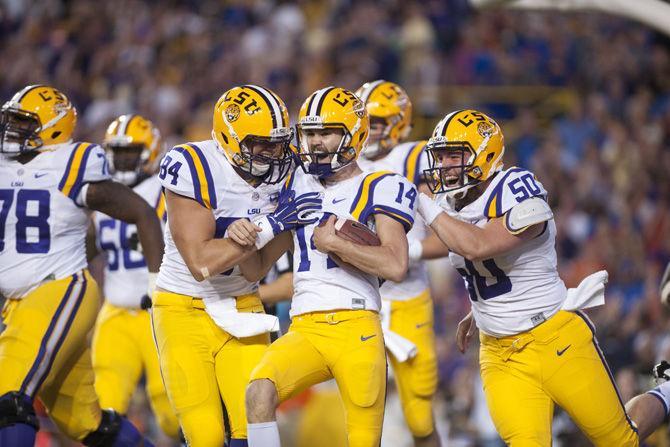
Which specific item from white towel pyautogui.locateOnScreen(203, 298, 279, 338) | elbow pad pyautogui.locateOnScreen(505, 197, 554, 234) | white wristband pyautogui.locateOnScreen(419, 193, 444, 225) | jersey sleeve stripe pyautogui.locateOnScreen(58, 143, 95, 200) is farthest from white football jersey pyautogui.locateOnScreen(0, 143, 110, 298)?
elbow pad pyautogui.locateOnScreen(505, 197, 554, 234)

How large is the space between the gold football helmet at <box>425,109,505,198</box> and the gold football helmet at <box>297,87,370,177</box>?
408 millimetres

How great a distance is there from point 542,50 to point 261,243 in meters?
9.24

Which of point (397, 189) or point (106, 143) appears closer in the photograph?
point (397, 189)

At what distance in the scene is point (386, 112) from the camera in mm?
6984

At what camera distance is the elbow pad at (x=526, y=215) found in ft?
16.8

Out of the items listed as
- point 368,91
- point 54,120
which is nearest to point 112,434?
point 54,120

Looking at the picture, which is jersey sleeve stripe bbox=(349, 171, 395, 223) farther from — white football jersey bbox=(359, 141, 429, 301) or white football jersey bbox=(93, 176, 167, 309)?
white football jersey bbox=(93, 176, 167, 309)

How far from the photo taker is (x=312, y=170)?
531 cm

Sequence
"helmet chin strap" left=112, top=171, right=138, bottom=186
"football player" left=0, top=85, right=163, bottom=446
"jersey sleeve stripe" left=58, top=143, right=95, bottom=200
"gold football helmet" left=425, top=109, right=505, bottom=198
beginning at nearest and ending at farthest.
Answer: "gold football helmet" left=425, top=109, right=505, bottom=198 < "football player" left=0, top=85, right=163, bottom=446 < "jersey sleeve stripe" left=58, top=143, right=95, bottom=200 < "helmet chin strap" left=112, top=171, right=138, bottom=186

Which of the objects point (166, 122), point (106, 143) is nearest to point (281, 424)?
point (106, 143)

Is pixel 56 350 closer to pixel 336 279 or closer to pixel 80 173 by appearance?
pixel 80 173

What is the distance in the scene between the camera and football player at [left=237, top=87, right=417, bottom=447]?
16.2 ft

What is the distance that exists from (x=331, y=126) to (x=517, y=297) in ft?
4.03

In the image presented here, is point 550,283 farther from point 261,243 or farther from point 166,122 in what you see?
point 166,122
